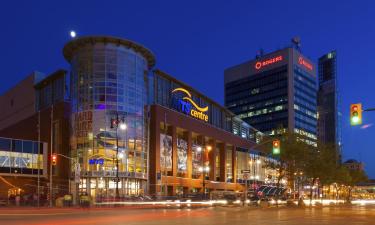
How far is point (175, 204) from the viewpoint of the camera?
61.4 meters

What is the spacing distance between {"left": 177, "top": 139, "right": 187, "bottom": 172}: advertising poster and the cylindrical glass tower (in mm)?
12784

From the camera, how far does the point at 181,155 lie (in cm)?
9638

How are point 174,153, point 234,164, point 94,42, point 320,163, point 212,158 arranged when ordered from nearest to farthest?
point 94,42 → point 320,163 → point 174,153 → point 212,158 → point 234,164

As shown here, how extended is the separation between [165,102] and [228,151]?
33370 mm

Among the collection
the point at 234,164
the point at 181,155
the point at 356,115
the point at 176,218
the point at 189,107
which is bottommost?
the point at 176,218

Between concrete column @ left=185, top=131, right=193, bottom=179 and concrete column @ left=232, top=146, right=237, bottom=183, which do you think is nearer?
concrete column @ left=185, top=131, right=193, bottom=179

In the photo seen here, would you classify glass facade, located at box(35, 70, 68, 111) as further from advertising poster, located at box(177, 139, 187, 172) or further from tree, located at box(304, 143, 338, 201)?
tree, located at box(304, 143, 338, 201)

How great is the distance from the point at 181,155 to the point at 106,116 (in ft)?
75.7

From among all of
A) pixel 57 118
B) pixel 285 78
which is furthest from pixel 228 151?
pixel 285 78

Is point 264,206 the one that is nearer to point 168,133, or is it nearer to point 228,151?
point 168,133

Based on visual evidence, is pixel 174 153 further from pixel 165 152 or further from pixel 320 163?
pixel 320 163

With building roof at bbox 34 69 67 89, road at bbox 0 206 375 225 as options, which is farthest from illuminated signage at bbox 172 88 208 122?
road at bbox 0 206 375 225

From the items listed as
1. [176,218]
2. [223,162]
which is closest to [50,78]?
[223,162]

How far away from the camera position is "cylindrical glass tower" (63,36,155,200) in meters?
77.1
